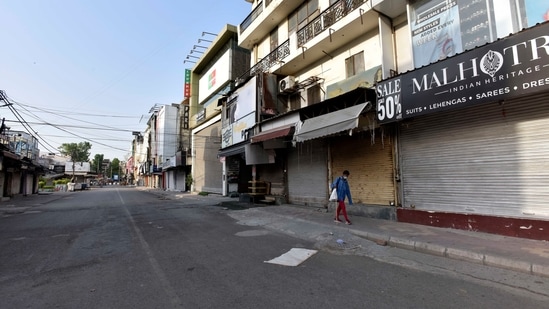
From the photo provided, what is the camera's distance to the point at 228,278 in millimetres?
4898

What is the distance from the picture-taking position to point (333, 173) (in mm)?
13008

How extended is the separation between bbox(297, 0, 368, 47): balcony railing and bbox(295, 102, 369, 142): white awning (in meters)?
4.27

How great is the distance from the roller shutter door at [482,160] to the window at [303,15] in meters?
8.07

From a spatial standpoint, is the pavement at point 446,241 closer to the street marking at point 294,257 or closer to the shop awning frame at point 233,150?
the street marking at point 294,257

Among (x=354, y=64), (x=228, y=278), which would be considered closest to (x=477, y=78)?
(x=354, y=64)

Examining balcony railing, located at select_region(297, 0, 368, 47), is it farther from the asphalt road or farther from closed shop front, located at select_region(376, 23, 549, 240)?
the asphalt road

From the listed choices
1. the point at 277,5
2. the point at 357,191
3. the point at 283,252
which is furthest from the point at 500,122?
the point at 277,5

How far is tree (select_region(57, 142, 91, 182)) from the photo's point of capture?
108m

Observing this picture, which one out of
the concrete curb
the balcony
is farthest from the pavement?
the balcony

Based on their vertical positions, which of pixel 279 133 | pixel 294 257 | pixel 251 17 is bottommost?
pixel 294 257

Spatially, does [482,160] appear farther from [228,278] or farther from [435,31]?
[228,278]

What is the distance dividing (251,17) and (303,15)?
559 cm

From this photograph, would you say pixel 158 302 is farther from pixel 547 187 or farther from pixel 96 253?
pixel 547 187

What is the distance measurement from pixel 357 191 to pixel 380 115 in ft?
11.5
